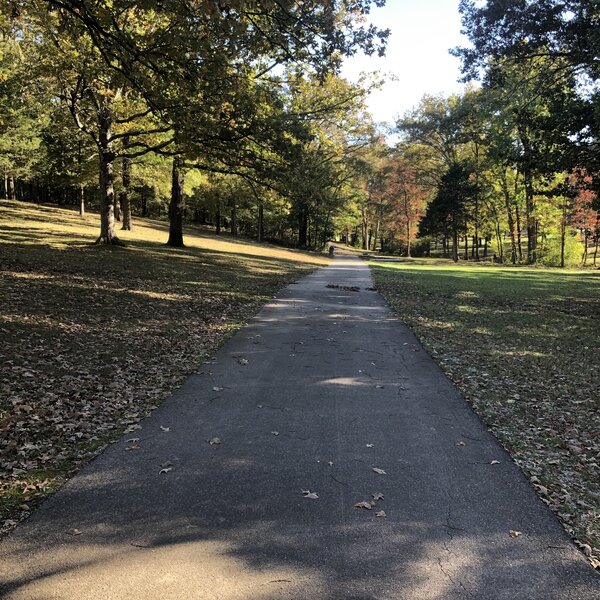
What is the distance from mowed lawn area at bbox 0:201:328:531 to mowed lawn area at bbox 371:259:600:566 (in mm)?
3818

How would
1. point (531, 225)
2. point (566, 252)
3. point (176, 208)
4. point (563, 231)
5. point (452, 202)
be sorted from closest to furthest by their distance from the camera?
point (176, 208), point (563, 231), point (531, 225), point (566, 252), point (452, 202)

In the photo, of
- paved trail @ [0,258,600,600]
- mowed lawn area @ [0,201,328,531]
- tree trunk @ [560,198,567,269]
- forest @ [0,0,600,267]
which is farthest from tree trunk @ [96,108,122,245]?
tree trunk @ [560,198,567,269]

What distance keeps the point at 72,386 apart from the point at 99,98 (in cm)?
1502

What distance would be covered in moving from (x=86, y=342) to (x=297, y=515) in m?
5.63

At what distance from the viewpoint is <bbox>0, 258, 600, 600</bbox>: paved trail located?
9.59 feet

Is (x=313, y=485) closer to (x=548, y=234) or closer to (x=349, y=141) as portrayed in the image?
(x=349, y=141)

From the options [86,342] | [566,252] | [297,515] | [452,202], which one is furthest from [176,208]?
[566,252]

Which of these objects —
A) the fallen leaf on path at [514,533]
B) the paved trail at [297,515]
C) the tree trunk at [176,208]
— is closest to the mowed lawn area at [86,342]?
the paved trail at [297,515]

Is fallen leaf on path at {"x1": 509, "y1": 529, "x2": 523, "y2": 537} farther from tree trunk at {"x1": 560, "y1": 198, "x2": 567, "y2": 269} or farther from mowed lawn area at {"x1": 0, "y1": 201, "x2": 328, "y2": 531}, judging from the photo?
tree trunk at {"x1": 560, "y1": 198, "x2": 567, "y2": 269}

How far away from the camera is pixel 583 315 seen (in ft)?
45.1

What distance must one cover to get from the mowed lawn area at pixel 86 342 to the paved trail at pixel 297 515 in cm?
49

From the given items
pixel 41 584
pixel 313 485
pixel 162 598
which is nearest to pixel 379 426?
pixel 313 485

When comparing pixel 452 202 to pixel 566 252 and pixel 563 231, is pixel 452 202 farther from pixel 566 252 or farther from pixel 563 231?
pixel 566 252

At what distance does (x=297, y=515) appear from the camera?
11.8ft
